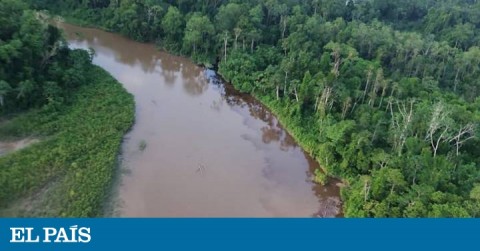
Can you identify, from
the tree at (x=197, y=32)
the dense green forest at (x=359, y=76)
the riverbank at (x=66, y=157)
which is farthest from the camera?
the tree at (x=197, y=32)

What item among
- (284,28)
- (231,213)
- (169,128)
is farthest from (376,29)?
(231,213)

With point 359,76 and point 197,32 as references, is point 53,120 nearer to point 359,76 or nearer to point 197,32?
point 197,32

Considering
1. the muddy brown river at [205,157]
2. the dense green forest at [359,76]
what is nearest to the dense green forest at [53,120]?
the muddy brown river at [205,157]

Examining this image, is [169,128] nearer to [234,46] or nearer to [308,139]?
[308,139]

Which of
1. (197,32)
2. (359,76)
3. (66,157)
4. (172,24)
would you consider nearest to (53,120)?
(66,157)

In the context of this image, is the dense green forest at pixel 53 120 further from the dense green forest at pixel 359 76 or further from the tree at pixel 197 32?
the dense green forest at pixel 359 76
